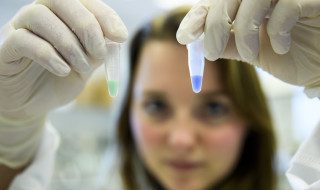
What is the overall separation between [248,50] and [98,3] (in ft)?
1.06

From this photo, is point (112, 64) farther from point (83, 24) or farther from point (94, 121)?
point (94, 121)

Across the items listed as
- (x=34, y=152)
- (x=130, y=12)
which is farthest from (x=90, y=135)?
(x=34, y=152)

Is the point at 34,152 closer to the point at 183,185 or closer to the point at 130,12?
the point at 183,185

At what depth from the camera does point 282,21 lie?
1.70 ft

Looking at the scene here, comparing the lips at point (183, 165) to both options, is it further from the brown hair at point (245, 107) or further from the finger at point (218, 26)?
the finger at point (218, 26)

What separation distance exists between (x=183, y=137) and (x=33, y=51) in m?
0.67

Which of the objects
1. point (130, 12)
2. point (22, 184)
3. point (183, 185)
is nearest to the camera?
point (22, 184)

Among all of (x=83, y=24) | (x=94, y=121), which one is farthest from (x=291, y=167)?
(x=94, y=121)

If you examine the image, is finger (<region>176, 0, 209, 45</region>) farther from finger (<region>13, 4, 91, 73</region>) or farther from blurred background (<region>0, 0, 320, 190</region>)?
blurred background (<region>0, 0, 320, 190</region>)

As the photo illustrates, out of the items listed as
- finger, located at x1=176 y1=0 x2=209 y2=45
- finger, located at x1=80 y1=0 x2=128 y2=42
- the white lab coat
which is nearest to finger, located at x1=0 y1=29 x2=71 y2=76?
finger, located at x1=80 y1=0 x2=128 y2=42

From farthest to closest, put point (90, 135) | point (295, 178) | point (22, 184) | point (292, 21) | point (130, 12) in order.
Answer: point (130, 12)
point (90, 135)
point (22, 184)
point (295, 178)
point (292, 21)

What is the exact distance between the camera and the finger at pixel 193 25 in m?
0.55

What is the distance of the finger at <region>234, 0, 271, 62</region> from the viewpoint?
1.74 ft

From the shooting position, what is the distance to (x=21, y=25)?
1.95 ft
